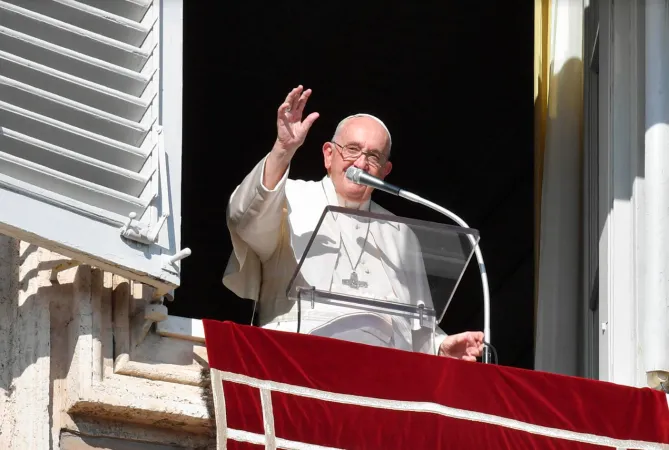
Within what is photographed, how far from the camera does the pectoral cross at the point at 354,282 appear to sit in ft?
21.0

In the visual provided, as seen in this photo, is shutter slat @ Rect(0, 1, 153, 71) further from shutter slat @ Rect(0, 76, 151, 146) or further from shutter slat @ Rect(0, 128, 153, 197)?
shutter slat @ Rect(0, 128, 153, 197)

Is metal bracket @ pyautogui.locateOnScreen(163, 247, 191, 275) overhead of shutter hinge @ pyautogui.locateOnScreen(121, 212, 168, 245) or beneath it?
beneath

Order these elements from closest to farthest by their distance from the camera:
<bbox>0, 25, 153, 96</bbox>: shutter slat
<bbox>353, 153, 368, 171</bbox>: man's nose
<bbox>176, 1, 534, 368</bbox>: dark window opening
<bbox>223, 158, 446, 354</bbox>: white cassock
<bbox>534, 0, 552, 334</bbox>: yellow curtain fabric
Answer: <bbox>0, 25, 153, 96</bbox>: shutter slat
<bbox>223, 158, 446, 354</bbox>: white cassock
<bbox>353, 153, 368, 171</bbox>: man's nose
<bbox>534, 0, 552, 334</bbox>: yellow curtain fabric
<bbox>176, 1, 534, 368</bbox>: dark window opening

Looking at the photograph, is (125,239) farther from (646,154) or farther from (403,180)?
(403,180)

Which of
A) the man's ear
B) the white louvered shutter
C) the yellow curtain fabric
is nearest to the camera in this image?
the white louvered shutter

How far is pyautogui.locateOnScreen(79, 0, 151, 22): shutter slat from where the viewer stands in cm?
656

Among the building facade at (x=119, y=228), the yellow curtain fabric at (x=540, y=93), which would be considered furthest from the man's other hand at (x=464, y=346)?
the yellow curtain fabric at (x=540, y=93)

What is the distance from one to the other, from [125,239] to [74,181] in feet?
0.74

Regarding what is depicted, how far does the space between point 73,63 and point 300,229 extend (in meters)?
1.05

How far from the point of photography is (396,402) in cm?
604

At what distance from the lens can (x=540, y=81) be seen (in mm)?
8477

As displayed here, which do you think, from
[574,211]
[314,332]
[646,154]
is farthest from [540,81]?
[314,332]

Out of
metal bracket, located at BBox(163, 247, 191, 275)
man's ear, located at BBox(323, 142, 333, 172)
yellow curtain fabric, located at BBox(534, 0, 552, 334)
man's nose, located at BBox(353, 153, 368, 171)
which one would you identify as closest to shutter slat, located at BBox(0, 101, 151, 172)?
metal bracket, located at BBox(163, 247, 191, 275)

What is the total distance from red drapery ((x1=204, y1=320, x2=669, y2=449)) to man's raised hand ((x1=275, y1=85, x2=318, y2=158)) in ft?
2.77
